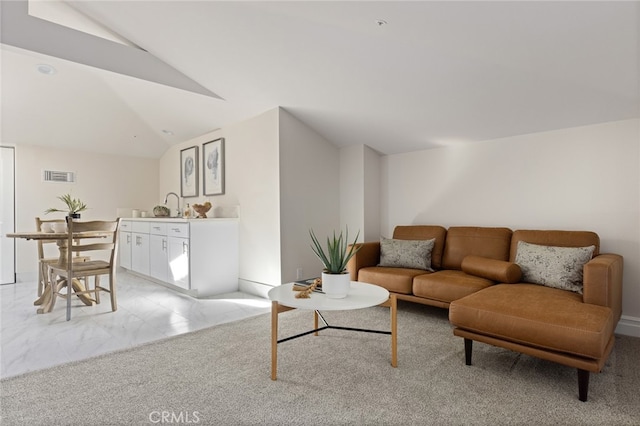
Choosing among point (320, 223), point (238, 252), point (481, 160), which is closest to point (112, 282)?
point (238, 252)

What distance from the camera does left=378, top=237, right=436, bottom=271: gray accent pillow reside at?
3490 mm

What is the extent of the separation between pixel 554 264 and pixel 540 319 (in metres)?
0.98

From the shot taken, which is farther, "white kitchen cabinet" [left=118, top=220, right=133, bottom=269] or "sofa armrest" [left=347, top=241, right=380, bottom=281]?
"white kitchen cabinet" [left=118, top=220, right=133, bottom=269]

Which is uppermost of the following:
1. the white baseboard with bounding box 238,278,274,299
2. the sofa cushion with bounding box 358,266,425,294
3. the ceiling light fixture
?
the ceiling light fixture

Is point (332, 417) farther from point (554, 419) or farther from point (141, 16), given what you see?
point (141, 16)

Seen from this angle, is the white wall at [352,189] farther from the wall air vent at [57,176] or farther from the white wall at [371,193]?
the wall air vent at [57,176]

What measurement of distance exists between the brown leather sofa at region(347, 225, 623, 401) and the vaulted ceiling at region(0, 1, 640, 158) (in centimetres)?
105

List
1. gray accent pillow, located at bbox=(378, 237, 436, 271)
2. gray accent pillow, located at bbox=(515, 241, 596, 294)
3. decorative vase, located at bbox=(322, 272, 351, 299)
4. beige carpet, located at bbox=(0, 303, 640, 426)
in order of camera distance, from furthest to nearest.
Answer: gray accent pillow, located at bbox=(378, 237, 436, 271) → gray accent pillow, located at bbox=(515, 241, 596, 294) → decorative vase, located at bbox=(322, 272, 351, 299) → beige carpet, located at bbox=(0, 303, 640, 426)

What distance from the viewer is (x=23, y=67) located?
3568 millimetres

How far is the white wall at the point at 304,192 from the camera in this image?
386cm

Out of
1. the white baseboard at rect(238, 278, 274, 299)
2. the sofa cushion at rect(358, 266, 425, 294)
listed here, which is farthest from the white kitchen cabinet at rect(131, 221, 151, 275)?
the sofa cushion at rect(358, 266, 425, 294)

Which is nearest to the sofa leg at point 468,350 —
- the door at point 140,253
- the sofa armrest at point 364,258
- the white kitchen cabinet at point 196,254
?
the sofa armrest at point 364,258

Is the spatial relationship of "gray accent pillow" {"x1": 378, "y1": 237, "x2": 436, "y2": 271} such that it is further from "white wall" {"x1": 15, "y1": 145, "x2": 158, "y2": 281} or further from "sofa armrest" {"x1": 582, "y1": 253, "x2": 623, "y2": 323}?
"white wall" {"x1": 15, "y1": 145, "x2": 158, "y2": 281}

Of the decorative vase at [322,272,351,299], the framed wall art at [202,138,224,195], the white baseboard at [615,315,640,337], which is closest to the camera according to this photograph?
the decorative vase at [322,272,351,299]
